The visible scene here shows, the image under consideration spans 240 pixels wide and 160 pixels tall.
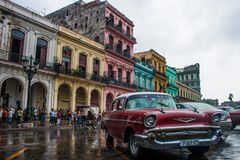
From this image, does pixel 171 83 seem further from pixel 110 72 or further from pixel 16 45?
pixel 16 45

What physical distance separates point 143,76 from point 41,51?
2083 cm

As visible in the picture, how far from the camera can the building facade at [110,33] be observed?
1254 inches

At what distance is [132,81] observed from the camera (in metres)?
37.2

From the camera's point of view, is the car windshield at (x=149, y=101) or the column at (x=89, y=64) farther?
the column at (x=89, y=64)

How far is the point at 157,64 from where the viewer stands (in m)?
45.2

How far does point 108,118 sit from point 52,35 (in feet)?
60.1

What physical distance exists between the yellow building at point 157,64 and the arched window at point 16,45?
84.1 ft

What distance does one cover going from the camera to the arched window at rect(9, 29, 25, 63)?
20.5 meters

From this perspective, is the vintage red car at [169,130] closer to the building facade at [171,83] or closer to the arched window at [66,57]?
the arched window at [66,57]

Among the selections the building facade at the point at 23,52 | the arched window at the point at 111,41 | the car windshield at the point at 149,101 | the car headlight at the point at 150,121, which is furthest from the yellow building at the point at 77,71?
the car headlight at the point at 150,121

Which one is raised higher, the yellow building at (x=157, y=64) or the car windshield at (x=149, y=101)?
the yellow building at (x=157, y=64)

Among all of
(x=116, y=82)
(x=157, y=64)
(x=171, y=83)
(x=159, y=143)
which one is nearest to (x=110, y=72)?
(x=116, y=82)

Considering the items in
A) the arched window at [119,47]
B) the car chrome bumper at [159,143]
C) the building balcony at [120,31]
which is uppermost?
the building balcony at [120,31]

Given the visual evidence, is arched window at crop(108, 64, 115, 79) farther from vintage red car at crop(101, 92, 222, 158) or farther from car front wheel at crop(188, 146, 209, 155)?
car front wheel at crop(188, 146, 209, 155)
